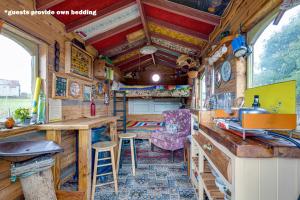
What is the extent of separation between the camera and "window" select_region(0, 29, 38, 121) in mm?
1681

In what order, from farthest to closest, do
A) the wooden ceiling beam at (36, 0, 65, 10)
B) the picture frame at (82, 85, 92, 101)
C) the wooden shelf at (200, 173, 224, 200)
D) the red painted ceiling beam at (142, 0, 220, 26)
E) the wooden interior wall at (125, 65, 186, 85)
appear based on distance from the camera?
1. the wooden interior wall at (125, 65, 186, 85)
2. the picture frame at (82, 85, 92, 101)
3. the red painted ceiling beam at (142, 0, 220, 26)
4. the wooden ceiling beam at (36, 0, 65, 10)
5. the wooden shelf at (200, 173, 224, 200)

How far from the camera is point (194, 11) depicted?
2.27 metres

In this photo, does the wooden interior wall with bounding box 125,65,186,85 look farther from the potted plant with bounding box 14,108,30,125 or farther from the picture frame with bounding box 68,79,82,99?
the potted plant with bounding box 14,108,30,125

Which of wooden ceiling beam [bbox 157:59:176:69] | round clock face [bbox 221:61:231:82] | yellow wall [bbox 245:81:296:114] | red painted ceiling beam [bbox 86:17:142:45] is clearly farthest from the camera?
wooden ceiling beam [bbox 157:59:176:69]

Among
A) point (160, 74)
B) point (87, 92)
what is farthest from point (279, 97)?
point (160, 74)

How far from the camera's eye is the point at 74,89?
9.30 feet

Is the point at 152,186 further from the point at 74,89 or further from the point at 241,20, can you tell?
the point at 241,20

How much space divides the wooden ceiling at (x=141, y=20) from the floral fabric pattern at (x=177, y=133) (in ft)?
5.07

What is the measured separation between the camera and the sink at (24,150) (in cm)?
121

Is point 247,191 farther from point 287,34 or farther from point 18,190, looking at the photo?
point 18,190

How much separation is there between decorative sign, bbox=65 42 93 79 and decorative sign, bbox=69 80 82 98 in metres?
0.18

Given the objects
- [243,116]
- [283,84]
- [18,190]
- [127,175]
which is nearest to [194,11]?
[283,84]

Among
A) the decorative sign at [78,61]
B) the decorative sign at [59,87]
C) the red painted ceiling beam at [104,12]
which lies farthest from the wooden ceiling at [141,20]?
the decorative sign at [59,87]

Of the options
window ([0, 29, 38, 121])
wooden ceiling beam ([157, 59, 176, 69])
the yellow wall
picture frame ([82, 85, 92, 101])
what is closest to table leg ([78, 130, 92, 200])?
window ([0, 29, 38, 121])
